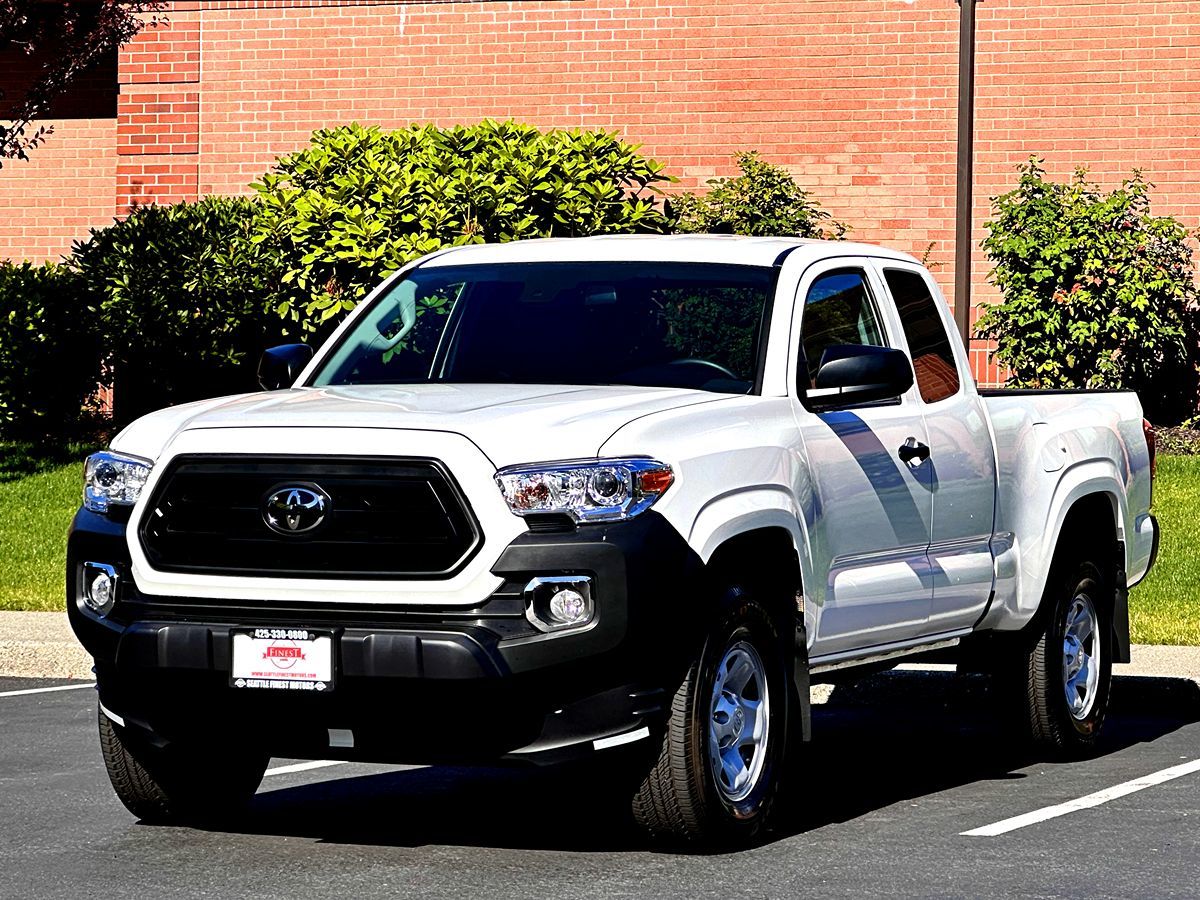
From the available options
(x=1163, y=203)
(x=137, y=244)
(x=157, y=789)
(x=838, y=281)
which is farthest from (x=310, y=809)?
(x=1163, y=203)

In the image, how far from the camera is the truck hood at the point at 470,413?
6.71 metres

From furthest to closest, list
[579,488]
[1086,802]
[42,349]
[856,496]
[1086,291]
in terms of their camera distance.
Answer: [42,349] < [1086,291] < [1086,802] < [856,496] < [579,488]

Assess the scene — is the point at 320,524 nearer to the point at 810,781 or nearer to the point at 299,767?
the point at 299,767

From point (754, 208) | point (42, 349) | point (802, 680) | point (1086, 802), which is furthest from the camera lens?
point (754, 208)

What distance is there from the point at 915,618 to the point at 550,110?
582 inches

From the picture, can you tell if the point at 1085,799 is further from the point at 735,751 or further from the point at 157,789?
the point at 157,789

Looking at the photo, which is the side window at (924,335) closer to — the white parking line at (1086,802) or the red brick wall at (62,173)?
the white parking line at (1086,802)

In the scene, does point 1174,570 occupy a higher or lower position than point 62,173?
lower

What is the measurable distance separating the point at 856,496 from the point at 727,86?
47.7 feet

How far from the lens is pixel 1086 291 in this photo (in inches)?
776

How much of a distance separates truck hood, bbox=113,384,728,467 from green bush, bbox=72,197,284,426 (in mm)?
11870

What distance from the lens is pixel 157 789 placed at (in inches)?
301

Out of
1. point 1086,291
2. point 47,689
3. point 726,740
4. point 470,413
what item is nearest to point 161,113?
point 1086,291

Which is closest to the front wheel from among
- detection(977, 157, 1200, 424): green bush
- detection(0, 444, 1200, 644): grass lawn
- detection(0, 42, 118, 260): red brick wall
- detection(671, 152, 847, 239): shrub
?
detection(0, 444, 1200, 644): grass lawn
